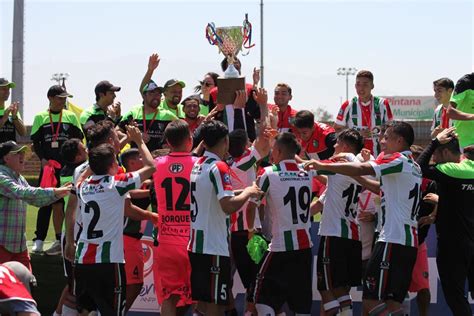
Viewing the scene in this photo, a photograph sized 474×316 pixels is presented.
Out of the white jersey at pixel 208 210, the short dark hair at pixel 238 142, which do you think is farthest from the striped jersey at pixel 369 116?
the white jersey at pixel 208 210

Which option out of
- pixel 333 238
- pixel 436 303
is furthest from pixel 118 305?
pixel 436 303

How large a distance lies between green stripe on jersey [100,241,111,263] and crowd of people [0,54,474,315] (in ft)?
0.06

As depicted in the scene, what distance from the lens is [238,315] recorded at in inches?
380

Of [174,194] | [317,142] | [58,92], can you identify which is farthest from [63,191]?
[317,142]

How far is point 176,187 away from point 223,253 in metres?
0.80

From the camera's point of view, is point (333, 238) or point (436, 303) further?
point (436, 303)

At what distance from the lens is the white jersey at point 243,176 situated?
29.2 feet

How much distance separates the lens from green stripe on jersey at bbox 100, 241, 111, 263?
7.71m

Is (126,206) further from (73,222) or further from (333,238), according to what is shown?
(333,238)

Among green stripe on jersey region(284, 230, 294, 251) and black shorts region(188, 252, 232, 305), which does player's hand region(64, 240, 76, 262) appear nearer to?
black shorts region(188, 252, 232, 305)

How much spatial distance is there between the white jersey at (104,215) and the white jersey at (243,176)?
153cm

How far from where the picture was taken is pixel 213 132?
7844 mm

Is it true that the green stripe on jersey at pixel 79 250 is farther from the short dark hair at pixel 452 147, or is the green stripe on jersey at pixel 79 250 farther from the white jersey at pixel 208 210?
the short dark hair at pixel 452 147

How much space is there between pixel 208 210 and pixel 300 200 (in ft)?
3.08
